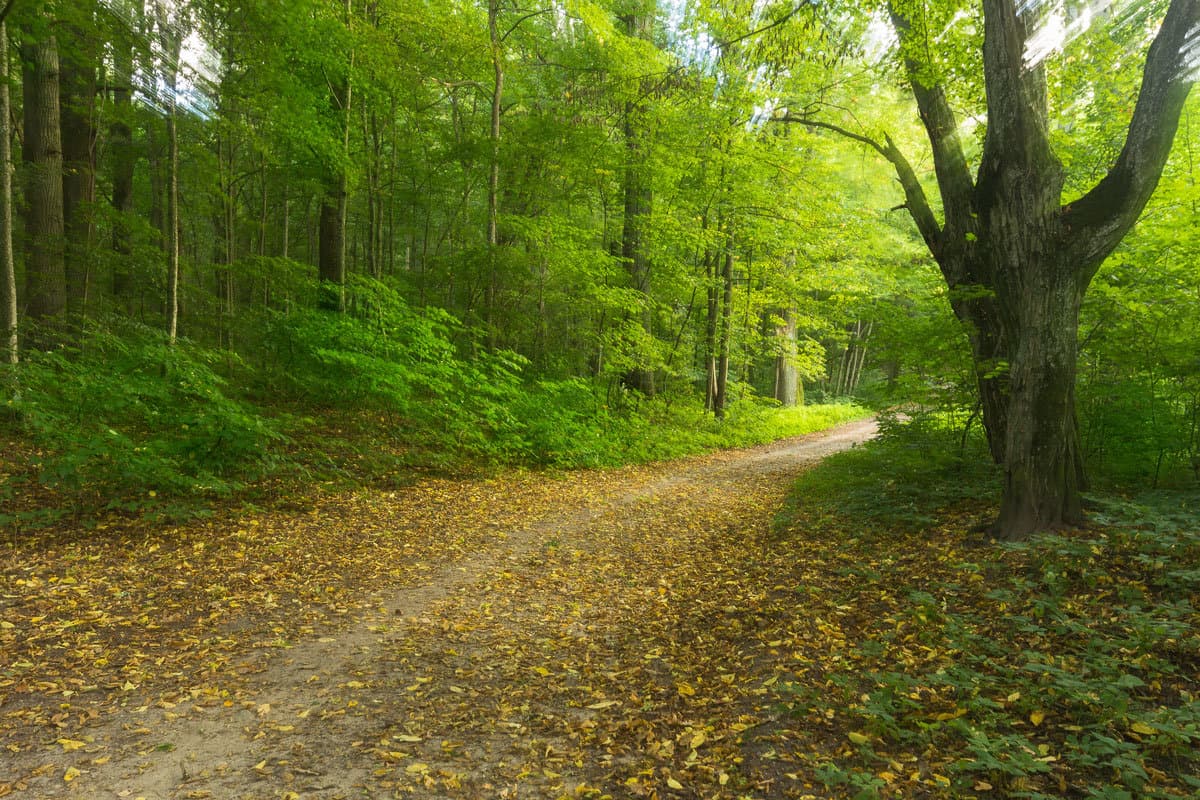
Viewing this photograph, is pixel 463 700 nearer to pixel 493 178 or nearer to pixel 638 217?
pixel 493 178

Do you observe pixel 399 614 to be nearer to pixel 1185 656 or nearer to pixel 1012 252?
pixel 1185 656

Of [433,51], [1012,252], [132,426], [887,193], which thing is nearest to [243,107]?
[433,51]

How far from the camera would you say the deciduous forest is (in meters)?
3.21

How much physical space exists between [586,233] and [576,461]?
5058mm

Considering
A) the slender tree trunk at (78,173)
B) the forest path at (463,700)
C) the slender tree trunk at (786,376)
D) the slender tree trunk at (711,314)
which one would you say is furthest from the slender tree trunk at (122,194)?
the slender tree trunk at (786,376)

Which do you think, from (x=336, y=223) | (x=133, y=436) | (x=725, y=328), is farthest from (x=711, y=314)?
(x=133, y=436)

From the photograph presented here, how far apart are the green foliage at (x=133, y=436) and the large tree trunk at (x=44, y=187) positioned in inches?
105

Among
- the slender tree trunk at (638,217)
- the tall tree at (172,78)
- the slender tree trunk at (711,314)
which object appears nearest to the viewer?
the tall tree at (172,78)

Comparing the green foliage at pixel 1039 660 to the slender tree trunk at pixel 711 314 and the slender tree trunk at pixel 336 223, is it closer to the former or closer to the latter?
the slender tree trunk at pixel 336 223

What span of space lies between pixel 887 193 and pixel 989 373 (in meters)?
18.9

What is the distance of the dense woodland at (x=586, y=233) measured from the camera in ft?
18.7

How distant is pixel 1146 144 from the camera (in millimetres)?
4789

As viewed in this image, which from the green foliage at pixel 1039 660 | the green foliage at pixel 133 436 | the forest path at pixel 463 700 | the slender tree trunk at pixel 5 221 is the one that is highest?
the slender tree trunk at pixel 5 221

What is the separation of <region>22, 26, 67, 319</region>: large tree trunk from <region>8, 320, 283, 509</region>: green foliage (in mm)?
2668
